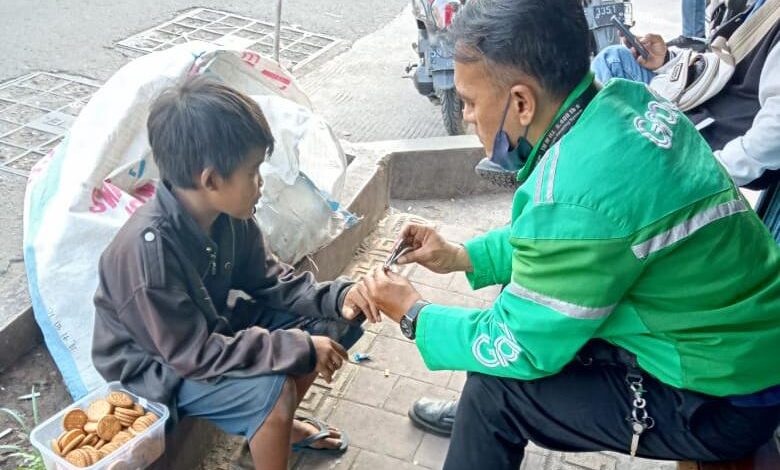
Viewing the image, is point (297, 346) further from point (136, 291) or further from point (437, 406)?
point (437, 406)

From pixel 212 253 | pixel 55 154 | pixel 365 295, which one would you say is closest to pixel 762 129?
pixel 365 295

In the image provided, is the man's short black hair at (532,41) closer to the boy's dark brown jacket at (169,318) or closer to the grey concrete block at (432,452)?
the boy's dark brown jacket at (169,318)

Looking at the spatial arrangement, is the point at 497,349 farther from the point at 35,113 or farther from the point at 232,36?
the point at 232,36

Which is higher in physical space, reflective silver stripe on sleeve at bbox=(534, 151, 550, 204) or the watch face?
reflective silver stripe on sleeve at bbox=(534, 151, 550, 204)

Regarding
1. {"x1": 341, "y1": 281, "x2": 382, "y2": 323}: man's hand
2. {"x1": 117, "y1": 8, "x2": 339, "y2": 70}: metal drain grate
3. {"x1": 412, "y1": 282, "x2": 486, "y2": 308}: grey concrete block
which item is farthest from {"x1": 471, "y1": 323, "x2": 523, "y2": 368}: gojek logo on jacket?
{"x1": 117, "y1": 8, "x2": 339, "y2": 70}: metal drain grate

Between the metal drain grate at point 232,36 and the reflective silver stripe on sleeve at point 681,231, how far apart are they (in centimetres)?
452

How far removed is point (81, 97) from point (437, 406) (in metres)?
3.31

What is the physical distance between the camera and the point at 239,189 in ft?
7.32

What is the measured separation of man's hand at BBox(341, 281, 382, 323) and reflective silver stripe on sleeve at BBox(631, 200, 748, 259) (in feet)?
2.91

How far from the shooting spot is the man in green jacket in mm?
1663

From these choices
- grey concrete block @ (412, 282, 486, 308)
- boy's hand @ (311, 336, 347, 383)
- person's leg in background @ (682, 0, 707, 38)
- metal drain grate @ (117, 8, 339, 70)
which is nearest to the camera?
boy's hand @ (311, 336, 347, 383)

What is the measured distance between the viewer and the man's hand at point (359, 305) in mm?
2308

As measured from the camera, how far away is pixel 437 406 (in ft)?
9.22

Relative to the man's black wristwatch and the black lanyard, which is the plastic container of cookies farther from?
the black lanyard
